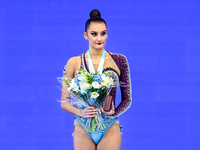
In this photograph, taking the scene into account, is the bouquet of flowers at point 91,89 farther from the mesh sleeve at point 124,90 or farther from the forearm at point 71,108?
the mesh sleeve at point 124,90

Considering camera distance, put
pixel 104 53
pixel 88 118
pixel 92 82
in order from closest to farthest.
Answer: pixel 92 82
pixel 88 118
pixel 104 53

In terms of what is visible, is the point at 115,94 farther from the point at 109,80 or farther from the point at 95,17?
the point at 95,17

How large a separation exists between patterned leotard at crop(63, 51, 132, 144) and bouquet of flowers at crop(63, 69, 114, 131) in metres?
0.09

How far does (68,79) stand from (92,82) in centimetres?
45

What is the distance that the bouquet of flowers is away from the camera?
3207 millimetres

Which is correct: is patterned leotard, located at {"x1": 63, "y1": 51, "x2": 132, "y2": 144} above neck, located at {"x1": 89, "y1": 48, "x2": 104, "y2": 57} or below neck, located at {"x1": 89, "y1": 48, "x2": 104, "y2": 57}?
below

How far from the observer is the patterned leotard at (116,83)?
3531 mm

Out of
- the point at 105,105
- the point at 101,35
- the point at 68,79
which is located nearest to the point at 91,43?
the point at 101,35

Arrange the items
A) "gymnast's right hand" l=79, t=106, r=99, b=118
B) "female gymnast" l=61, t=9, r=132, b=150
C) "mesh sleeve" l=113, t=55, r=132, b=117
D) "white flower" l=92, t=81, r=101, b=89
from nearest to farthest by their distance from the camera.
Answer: "white flower" l=92, t=81, r=101, b=89 → "gymnast's right hand" l=79, t=106, r=99, b=118 → "female gymnast" l=61, t=9, r=132, b=150 → "mesh sleeve" l=113, t=55, r=132, b=117

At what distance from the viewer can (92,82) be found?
321 cm

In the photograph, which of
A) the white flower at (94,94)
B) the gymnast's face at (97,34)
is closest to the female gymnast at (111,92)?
the gymnast's face at (97,34)

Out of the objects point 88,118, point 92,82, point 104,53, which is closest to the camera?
point 92,82

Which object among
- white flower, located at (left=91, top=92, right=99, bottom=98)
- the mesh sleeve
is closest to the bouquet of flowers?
white flower, located at (left=91, top=92, right=99, bottom=98)

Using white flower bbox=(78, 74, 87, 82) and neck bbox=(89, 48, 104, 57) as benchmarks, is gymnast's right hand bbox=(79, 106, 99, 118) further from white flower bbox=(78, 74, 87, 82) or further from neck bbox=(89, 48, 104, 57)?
neck bbox=(89, 48, 104, 57)
